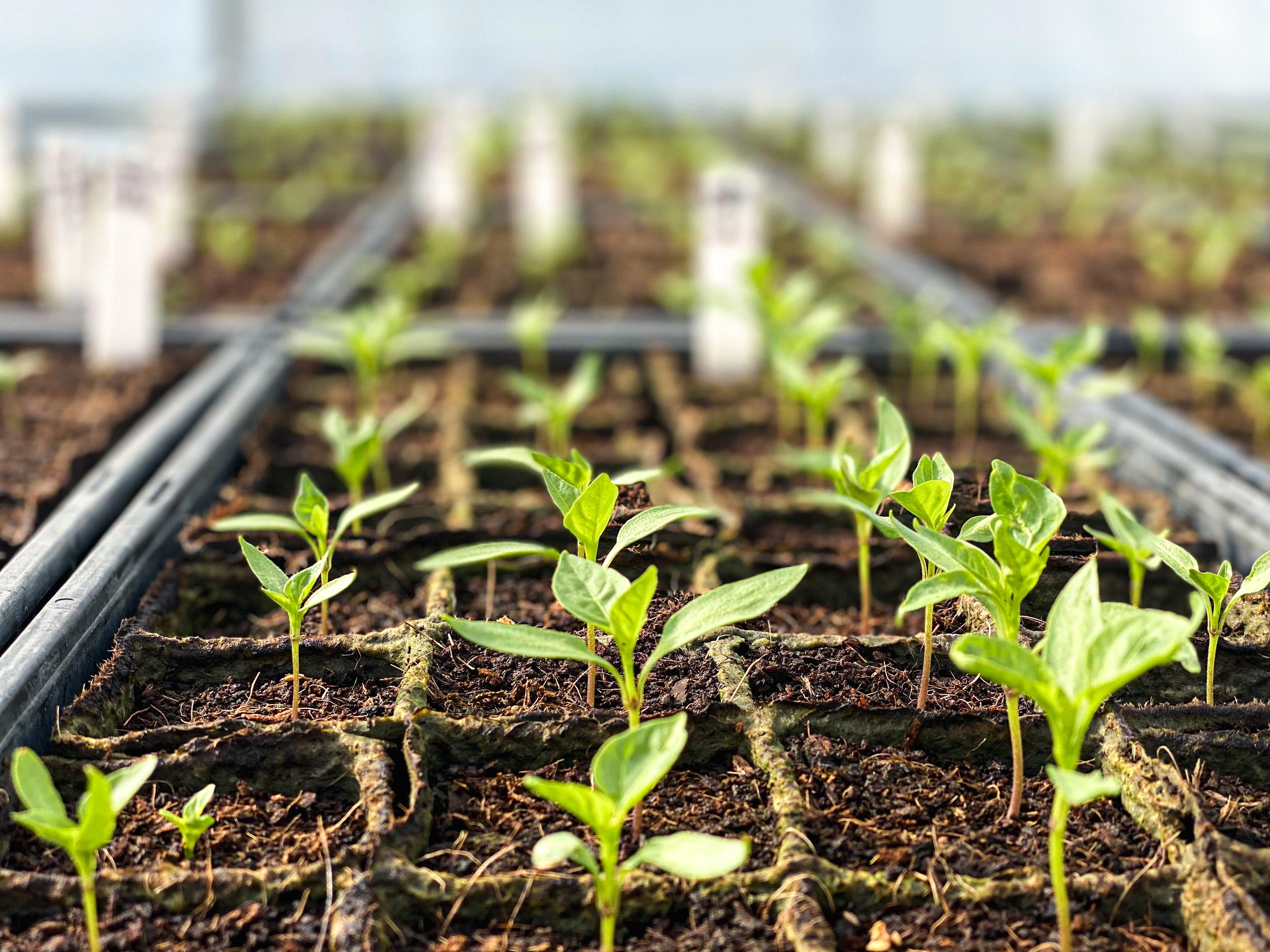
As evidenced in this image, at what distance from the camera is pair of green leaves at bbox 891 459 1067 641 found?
3.65 feet

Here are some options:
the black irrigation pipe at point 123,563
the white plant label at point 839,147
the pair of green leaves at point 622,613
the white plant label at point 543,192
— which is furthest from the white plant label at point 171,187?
the white plant label at point 839,147

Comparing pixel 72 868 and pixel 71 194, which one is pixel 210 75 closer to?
pixel 71 194

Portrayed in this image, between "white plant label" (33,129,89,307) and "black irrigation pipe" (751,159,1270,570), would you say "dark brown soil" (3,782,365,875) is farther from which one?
"white plant label" (33,129,89,307)

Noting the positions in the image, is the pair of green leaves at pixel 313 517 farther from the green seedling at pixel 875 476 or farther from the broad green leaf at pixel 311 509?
the green seedling at pixel 875 476

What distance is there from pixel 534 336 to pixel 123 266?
0.87 metres

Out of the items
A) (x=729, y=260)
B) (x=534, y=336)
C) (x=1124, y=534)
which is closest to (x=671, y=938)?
(x=1124, y=534)

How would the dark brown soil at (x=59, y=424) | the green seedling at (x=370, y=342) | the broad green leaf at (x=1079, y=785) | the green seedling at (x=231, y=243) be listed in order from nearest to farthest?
the broad green leaf at (x=1079, y=785) → the dark brown soil at (x=59, y=424) → the green seedling at (x=370, y=342) → the green seedling at (x=231, y=243)

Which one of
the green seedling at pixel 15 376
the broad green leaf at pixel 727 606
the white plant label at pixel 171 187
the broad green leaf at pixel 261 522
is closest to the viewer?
the broad green leaf at pixel 727 606

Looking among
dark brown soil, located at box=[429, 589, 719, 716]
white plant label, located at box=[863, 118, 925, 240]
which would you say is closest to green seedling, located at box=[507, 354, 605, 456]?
dark brown soil, located at box=[429, 589, 719, 716]

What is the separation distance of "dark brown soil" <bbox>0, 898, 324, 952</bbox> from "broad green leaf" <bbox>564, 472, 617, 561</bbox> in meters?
0.42

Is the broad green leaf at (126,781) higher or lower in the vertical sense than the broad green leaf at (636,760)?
lower

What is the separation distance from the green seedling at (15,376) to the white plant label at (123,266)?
113 mm

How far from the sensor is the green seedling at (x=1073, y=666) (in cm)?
93

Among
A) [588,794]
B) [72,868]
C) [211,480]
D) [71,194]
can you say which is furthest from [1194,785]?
[71,194]
